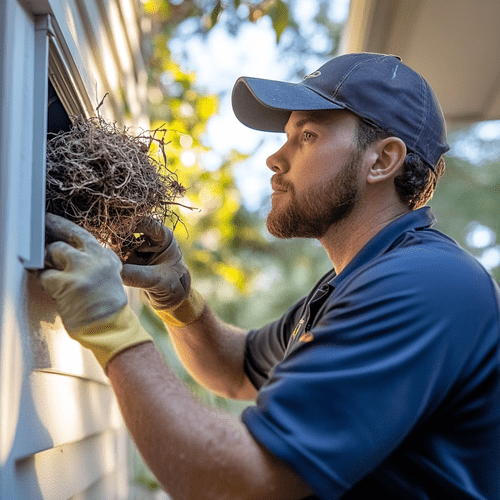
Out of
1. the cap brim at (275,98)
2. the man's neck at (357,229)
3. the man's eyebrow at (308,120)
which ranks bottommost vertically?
the man's neck at (357,229)

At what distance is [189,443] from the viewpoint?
100 cm

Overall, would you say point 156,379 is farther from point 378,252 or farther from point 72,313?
point 378,252

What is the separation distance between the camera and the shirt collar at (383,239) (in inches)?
56.9

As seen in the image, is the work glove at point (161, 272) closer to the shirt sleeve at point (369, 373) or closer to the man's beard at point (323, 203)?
the man's beard at point (323, 203)

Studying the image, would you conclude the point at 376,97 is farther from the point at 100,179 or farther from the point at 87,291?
the point at 87,291

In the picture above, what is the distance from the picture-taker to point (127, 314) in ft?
3.78

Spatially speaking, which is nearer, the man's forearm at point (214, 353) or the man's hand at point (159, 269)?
the man's hand at point (159, 269)

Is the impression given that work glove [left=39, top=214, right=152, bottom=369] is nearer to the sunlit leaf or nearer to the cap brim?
the cap brim

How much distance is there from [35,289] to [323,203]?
0.85 meters

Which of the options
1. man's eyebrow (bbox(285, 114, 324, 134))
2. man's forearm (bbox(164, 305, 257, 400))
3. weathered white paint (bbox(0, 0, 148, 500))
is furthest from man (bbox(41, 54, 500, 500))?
man's forearm (bbox(164, 305, 257, 400))

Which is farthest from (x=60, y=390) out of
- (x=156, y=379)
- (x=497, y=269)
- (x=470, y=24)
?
(x=497, y=269)

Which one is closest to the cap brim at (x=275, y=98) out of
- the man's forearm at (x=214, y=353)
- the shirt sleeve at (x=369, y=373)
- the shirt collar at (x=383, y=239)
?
the shirt collar at (x=383, y=239)

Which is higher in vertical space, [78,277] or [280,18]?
[280,18]

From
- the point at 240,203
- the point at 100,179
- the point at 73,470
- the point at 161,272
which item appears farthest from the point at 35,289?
the point at 240,203
